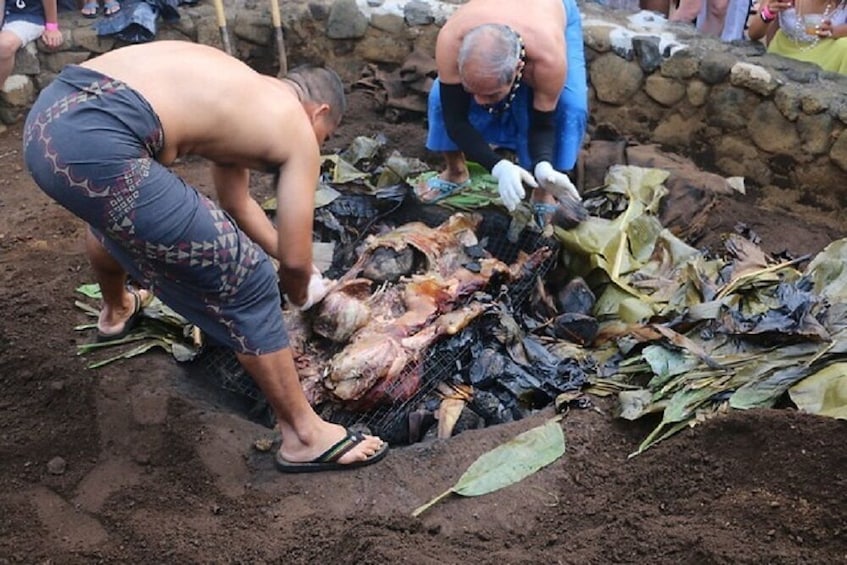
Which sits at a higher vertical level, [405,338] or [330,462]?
[405,338]

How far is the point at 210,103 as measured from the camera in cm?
307

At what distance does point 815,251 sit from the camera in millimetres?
5281

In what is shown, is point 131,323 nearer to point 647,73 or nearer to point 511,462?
point 511,462

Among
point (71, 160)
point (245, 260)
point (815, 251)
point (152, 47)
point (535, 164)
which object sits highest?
point (152, 47)

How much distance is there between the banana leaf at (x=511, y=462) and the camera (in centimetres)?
326

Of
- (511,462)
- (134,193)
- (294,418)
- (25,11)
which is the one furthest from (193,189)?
(25,11)

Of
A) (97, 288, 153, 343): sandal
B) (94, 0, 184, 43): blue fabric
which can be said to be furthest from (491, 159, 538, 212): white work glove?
(94, 0, 184, 43): blue fabric

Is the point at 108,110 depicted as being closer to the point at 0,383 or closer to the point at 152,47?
the point at 152,47

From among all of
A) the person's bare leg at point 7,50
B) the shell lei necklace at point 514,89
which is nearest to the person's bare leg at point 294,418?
the shell lei necklace at point 514,89

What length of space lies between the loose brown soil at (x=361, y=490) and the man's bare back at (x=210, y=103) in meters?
1.12

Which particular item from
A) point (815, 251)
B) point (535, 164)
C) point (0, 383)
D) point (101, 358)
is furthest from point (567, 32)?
point (0, 383)

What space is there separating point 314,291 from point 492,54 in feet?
5.15

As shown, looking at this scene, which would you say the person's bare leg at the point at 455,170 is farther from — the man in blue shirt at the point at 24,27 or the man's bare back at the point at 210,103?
the man in blue shirt at the point at 24,27

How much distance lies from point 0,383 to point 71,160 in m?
1.47
